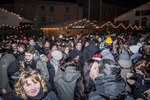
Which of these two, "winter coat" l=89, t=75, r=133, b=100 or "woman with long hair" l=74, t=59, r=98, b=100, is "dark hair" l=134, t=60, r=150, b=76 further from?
"winter coat" l=89, t=75, r=133, b=100

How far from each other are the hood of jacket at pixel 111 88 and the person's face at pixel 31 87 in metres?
0.91

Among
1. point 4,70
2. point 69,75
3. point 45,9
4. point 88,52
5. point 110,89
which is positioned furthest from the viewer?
point 45,9

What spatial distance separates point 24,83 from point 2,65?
3.46 meters

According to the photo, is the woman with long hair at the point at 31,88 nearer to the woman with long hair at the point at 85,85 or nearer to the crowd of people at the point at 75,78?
the crowd of people at the point at 75,78

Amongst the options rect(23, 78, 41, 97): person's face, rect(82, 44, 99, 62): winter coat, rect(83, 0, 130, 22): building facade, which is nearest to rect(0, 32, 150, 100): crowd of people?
rect(23, 78, 41, 97): person's face

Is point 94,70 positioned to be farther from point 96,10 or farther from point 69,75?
point 96,10

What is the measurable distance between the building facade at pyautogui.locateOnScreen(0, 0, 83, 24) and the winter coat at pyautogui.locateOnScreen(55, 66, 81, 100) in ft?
152

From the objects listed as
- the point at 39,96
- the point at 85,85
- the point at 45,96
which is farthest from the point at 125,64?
the point at 39,96

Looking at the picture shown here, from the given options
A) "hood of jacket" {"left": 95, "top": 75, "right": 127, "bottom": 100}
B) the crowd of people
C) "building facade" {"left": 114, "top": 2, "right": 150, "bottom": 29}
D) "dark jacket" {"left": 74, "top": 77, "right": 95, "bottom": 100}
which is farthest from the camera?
"building facade" {"left": 114, "top": 2, "right": 150, "bottom": 29}

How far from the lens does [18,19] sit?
28406 mm

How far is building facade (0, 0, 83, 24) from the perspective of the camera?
51.6 m

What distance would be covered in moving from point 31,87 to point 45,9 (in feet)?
→ 171

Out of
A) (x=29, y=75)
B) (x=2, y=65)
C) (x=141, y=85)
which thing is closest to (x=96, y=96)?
(x=29, y=75)

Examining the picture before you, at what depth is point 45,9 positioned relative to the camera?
53781 millimetres
